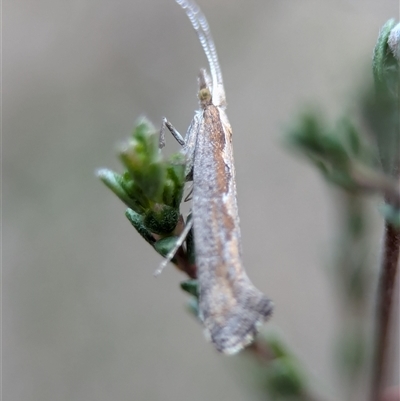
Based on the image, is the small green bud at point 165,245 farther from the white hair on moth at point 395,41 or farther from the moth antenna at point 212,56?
the moth antenna at point 212,56

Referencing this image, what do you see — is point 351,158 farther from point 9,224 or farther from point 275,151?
point 9,224

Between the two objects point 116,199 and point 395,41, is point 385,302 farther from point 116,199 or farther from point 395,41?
point 116,199

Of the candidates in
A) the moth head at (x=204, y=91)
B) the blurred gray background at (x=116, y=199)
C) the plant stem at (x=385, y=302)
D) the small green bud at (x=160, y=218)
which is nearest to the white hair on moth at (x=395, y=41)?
the plant stem at (x=385, y=302)

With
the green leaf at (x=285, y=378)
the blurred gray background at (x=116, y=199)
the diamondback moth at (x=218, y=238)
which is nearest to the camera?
the diamondback moth at (x=218, y=238)

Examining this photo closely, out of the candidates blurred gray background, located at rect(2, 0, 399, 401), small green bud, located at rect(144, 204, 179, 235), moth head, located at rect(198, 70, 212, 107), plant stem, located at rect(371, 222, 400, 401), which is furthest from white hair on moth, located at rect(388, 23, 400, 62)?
blurred gray background, located at rect(2, 0, 399, 401)

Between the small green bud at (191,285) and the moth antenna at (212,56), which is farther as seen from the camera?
the moth antenna at (212,56)

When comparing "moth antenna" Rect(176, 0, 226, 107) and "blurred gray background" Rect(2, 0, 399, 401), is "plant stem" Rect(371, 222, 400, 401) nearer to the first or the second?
"moth antenna" Rect(176, 0, 226, 107)

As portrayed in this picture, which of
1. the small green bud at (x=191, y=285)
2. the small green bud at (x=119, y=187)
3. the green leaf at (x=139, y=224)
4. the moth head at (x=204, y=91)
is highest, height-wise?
the moth head at (x=204, y=91)
